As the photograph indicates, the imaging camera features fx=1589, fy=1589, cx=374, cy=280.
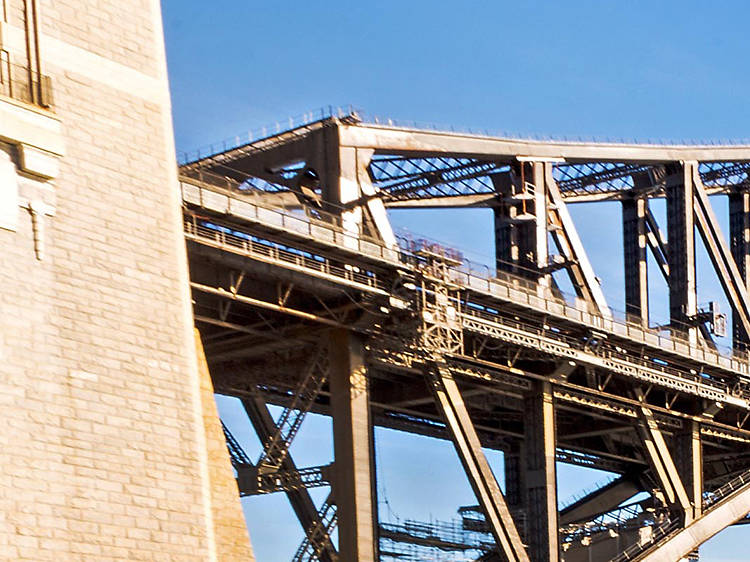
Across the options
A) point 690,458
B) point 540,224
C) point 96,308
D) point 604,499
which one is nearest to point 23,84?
point 96,308

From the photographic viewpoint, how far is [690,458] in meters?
Result: 73.4

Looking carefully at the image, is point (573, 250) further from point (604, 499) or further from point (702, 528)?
point (604, 499)

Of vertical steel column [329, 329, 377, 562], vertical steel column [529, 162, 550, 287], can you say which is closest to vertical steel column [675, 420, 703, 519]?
vertical steel column [529, 162, 550, 287]

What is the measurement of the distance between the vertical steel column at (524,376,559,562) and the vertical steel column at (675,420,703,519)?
12.9 m

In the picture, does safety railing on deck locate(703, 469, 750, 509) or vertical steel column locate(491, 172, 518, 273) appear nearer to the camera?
vertical steel column locate(491, 172, 518, 273)

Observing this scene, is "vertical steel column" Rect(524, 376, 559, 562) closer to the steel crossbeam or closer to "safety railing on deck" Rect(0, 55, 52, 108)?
the steel crossbeam

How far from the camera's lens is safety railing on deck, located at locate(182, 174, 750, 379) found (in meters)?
45.9

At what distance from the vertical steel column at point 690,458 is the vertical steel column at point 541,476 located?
12.9m

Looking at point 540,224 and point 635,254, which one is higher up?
point 635,254

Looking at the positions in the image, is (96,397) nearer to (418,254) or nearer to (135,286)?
(135,286)

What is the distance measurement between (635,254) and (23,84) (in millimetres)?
50093

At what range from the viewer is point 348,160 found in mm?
53750

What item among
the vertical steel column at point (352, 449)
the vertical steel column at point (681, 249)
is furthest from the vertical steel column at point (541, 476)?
the vertical steel column at point (681, 249)

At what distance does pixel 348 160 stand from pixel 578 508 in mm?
40705
